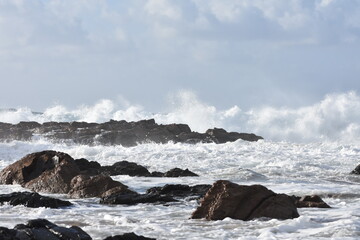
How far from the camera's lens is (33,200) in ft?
31.9

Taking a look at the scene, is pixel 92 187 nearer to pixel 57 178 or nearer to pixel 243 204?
pixel 57 178

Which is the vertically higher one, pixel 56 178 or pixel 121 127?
pixel 121 127

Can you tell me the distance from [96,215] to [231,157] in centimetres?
1321

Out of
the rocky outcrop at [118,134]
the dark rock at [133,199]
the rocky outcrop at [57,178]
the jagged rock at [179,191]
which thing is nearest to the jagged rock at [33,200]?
the dark rock at [133,199]

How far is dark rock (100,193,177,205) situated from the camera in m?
10.3

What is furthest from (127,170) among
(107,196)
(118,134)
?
(118,134)

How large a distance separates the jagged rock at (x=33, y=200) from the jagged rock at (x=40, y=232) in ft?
12.0

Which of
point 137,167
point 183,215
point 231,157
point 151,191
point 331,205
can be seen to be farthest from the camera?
point 231,157

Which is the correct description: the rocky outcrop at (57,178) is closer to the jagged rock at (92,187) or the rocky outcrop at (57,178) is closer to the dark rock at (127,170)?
the jagged rock at (92,187)

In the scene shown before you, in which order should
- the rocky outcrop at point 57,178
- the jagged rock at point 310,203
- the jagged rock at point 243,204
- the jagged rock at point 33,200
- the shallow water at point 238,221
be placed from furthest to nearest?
the rocky outcrop at point 57,178 < the jagged rock at point 33,200 < the jagged rock at point 310,203 < the jagged rock at point 243,204 < the shallow water at point 238,221

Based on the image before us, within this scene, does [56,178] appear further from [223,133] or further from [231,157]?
[223,133]

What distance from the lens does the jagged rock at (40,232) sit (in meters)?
5.56

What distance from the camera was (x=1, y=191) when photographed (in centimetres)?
1245

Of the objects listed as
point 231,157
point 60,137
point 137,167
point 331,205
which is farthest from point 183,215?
point 60,137
